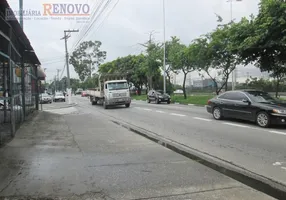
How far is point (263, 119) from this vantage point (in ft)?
38.8

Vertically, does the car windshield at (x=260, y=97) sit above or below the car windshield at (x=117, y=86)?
below

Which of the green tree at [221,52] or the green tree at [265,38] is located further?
the green tree at [221,52]

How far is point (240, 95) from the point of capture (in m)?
13.4

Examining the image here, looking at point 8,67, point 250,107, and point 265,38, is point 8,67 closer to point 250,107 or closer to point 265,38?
point 250,107

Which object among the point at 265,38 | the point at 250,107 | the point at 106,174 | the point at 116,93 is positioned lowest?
the point at 106,174

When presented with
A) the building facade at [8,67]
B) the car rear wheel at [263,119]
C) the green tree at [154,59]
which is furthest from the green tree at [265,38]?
the green tree at [154,59]

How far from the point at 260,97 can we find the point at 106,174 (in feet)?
30.0

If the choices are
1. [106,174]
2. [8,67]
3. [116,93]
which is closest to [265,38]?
[8,67]

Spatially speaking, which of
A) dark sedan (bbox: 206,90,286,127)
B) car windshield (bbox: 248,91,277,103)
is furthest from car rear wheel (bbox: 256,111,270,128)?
car windshield (bbox: 248,91,277,103)

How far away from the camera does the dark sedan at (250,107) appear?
37.7 feet

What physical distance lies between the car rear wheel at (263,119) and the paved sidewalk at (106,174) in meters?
5.12

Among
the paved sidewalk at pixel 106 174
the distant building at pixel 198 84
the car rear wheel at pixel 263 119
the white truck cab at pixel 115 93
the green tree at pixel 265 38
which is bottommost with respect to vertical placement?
the paved sidewalk at pixel 106 174

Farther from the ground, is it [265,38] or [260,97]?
[265,38]

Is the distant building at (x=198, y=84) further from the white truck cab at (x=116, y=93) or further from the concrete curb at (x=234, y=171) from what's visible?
the concrete curb at (x=234, y=171)
